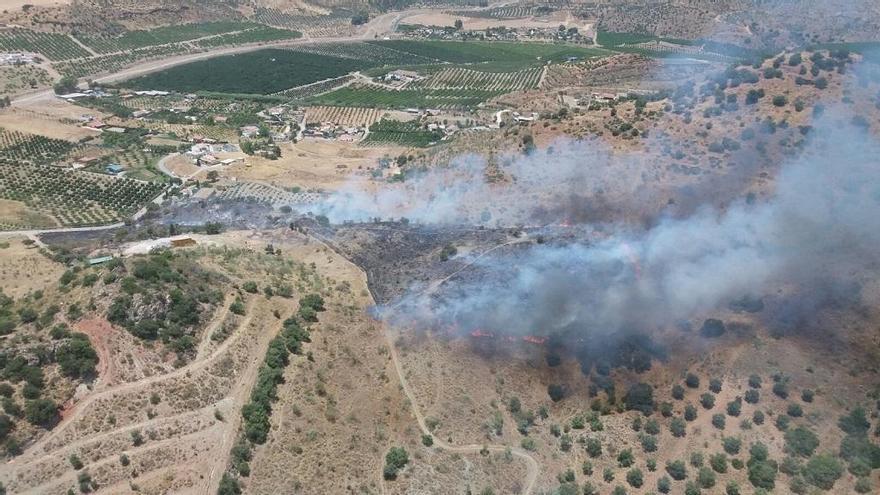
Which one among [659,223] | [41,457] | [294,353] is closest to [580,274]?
[659,223]

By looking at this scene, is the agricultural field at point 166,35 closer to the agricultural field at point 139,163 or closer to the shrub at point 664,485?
the agricultural field at point 139,163

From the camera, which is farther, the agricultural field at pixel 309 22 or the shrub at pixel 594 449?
the agricultural field at pixel 309 22

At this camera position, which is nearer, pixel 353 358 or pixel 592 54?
pixel 353 358

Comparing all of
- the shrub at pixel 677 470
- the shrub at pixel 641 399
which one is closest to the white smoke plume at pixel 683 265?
the shrub at pixel 641 399

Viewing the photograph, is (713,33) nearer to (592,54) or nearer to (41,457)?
(592,54)

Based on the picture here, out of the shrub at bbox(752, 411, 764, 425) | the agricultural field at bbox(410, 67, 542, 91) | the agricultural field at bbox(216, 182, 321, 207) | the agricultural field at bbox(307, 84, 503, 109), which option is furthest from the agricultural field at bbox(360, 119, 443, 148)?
the shrub at bbox(752, 411, 764, 425)

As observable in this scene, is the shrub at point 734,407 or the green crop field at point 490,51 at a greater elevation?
the shrub at point 734,407

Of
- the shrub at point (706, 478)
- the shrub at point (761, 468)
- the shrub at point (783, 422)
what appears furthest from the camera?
the shrub at point (783, 422)

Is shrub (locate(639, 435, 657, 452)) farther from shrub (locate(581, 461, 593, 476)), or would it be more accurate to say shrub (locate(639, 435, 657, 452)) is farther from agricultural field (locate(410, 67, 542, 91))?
agricultural field (locate(410, 67, 542, 91))
